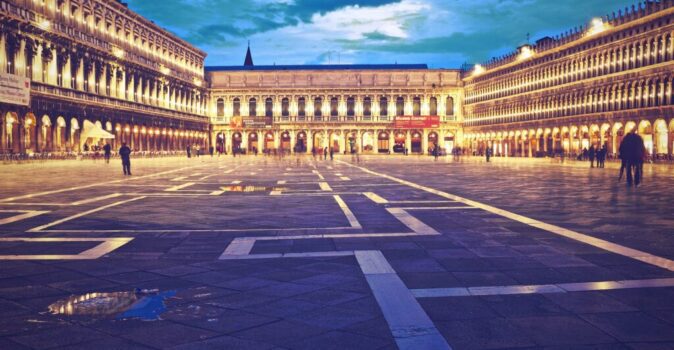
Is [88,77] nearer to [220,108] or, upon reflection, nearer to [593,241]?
[220,108]

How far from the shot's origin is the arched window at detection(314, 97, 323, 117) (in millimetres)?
91000

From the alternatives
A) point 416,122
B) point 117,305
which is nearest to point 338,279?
point 117,305

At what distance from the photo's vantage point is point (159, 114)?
6203 centimetres

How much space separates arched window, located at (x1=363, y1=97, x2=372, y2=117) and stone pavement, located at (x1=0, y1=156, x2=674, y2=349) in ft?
267

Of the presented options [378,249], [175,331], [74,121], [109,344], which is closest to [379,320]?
[175,331]

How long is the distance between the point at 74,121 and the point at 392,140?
55.7 m

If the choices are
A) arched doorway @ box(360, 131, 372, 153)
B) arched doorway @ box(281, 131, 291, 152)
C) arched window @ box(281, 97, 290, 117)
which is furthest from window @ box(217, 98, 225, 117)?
arched doorway @ box(360, 131, 372, 153)

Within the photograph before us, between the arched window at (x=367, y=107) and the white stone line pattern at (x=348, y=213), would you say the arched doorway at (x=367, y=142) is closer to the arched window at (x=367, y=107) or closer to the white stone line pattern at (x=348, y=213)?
the arched window at (x=367, y=107)

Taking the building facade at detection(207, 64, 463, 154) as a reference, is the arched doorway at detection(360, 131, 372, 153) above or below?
below

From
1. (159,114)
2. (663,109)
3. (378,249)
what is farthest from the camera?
(159,114)

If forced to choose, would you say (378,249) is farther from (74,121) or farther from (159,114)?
(159,114)

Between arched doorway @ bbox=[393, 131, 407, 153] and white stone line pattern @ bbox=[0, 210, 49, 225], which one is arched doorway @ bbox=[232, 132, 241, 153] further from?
white stone line pattern @ bbox=[0, 210, 49, 225]

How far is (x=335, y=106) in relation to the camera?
91.2m

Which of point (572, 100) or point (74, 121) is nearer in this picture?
point (74, 121)
